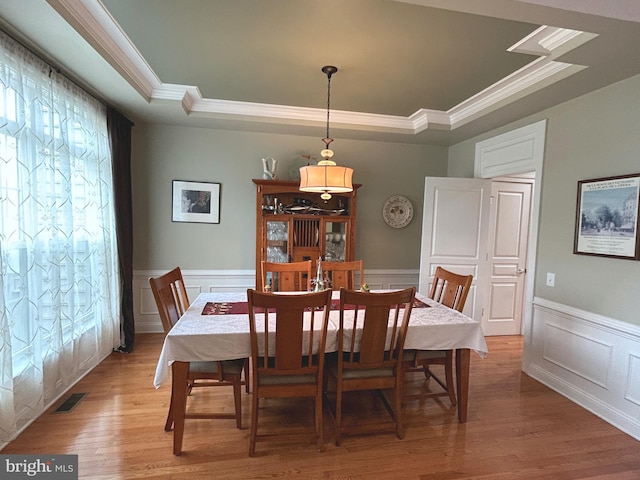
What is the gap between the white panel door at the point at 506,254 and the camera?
161 inches

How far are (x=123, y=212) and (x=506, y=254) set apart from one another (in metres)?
4.54

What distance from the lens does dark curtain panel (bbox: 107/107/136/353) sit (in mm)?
3309

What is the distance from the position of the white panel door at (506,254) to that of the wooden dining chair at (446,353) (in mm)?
1605

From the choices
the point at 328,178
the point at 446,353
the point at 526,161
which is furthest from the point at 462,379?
the point at 526,161

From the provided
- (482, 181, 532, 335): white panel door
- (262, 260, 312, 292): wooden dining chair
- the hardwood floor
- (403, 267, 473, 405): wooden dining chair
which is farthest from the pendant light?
(482, 181, 532, 335): white panel door

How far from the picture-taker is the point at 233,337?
1.94 meters

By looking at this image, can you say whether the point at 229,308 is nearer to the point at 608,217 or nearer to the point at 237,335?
the point at 237,335

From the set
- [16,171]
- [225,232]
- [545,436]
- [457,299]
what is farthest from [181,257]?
[545,436]

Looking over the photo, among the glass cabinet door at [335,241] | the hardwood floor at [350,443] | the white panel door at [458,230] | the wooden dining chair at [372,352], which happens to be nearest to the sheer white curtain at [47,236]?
the hardwood floor at [350,443]

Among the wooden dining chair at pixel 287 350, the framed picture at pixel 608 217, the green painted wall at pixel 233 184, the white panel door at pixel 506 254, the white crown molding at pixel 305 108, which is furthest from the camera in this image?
the white panel door at pixel 506 254

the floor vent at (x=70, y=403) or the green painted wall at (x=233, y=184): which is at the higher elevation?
the green painted wall at (x=233, y=184)

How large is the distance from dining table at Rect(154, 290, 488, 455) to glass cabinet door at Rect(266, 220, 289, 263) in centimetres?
120

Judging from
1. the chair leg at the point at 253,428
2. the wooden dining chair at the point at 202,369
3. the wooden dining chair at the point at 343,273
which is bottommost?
the chair leg at the point at 253,428

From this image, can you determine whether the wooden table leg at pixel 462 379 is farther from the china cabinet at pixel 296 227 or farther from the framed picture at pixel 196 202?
the framed picture at pixel 196 202
